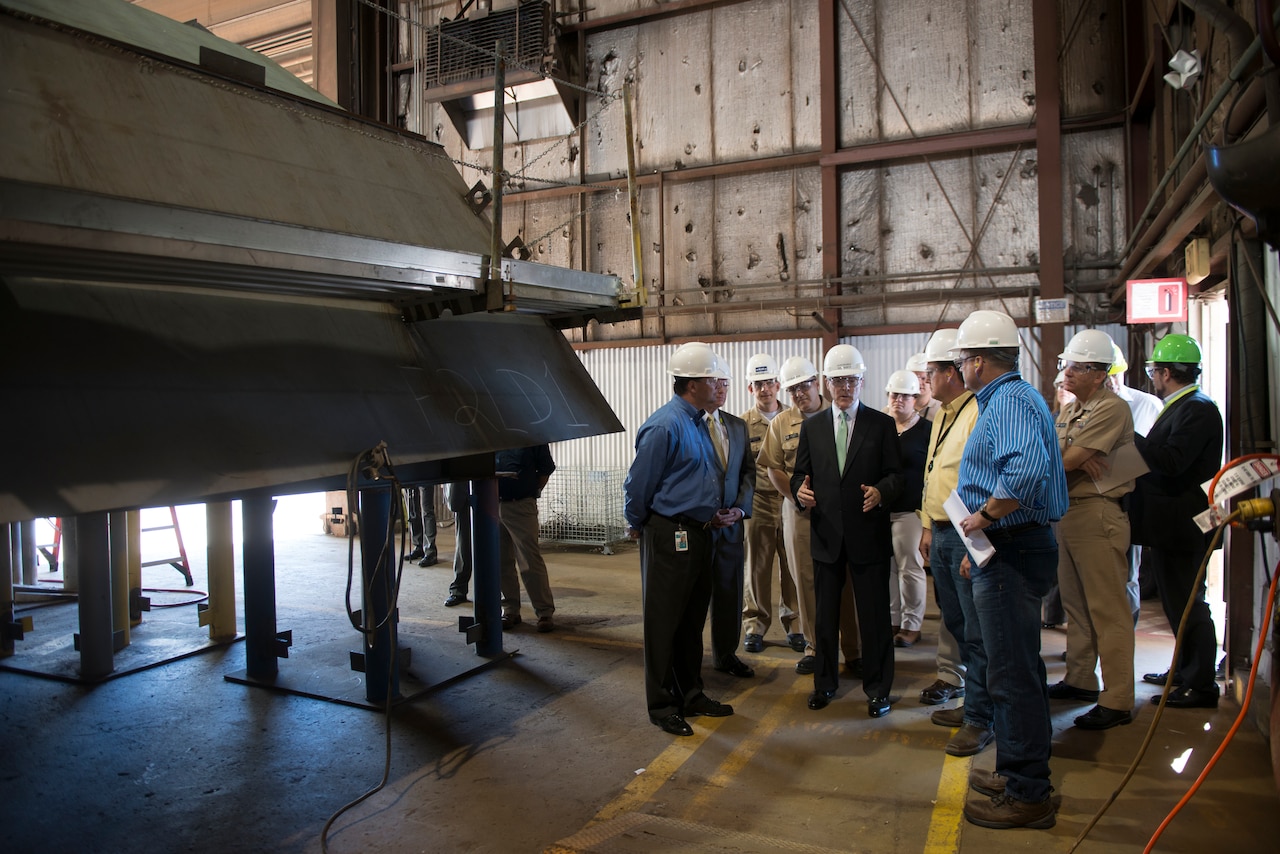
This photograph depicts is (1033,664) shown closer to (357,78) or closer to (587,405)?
(587,405)

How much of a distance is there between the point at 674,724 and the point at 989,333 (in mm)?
2463

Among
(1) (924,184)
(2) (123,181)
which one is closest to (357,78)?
(1) (924,184)

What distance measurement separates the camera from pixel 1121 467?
4121 millimetres

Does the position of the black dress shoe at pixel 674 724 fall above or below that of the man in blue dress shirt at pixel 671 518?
below

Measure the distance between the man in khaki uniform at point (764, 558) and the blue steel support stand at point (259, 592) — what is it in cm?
320

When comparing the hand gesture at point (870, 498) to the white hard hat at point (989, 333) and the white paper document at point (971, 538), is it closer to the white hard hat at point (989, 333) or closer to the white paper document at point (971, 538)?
the white paper document at point (971, 538)

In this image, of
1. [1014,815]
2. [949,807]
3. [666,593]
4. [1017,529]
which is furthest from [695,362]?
[1014,815]

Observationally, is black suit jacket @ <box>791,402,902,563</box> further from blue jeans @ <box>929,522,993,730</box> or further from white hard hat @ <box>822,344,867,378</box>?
blue jeans @ <box>929,522,993,730</box>

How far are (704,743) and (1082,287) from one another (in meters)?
7.36

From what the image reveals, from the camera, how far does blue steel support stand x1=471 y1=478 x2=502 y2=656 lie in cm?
550

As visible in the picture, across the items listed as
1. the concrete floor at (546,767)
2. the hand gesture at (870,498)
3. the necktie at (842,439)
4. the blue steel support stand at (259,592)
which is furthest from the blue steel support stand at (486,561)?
the hand gesture at (870,498)

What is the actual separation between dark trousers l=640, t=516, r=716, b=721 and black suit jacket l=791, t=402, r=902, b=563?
66 centimetres

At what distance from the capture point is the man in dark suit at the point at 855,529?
14.2ft

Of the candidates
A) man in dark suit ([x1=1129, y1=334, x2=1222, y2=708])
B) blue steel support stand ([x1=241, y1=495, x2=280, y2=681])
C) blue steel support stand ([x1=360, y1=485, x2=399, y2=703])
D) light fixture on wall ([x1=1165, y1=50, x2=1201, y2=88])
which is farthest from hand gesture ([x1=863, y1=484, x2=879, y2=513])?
blue steel support stand ([x1=241, y1=495, x2=280, y2=681])
